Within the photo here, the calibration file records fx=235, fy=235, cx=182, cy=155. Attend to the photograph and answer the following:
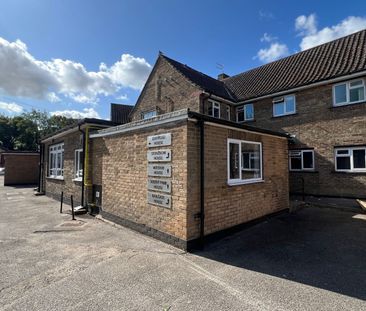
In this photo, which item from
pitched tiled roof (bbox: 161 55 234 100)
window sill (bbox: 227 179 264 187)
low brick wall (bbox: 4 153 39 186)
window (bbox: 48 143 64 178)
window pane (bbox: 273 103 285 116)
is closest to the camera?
window sill (bbox: 227 179 264 187)

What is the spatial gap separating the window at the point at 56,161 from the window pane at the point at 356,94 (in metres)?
14.4

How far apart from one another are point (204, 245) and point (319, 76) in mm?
11242

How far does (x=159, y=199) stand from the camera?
5621 millimetres

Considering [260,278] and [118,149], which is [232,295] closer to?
[260,278]

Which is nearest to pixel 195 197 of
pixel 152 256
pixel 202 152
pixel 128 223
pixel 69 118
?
pixel 202 152

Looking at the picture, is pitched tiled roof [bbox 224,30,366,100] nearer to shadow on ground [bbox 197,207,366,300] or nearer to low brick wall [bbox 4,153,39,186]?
shadow on ground [bbox 197,207,366,300]

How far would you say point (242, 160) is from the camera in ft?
22.0

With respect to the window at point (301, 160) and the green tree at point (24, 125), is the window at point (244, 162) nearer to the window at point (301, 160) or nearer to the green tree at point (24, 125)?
the window at point (301, 160)

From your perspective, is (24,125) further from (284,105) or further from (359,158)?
(359,158)

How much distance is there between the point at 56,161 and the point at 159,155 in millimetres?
10046

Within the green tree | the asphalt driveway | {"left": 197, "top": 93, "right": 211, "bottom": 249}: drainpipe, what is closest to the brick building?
{"left": 197, "top": 93, "right": 211, "bottom": 249}: drainpipe

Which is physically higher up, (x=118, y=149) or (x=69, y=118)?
(x=69, y=118)

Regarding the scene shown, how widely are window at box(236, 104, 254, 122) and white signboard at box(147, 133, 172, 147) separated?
1070cm

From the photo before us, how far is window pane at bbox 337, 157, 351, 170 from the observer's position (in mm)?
10953
